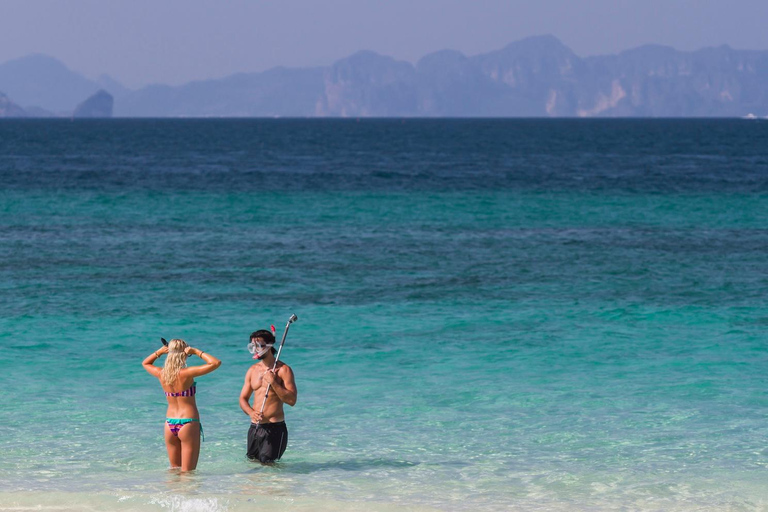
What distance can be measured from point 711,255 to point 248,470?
73.2 ft

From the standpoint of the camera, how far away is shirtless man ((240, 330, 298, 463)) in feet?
33.8

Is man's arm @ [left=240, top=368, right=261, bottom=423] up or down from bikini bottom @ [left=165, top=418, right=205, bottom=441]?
up

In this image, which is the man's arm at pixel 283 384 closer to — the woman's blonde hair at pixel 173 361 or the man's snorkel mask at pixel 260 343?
the man's snorkel mask at pixel 260 343

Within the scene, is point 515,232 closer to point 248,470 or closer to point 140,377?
point 140,377

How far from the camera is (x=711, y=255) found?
3030cm


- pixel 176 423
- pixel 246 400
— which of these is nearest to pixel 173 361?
pixel 176 423

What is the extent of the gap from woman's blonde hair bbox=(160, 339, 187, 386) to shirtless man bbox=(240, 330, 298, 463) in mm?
718

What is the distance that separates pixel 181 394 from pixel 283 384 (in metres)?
1.11

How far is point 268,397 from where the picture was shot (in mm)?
10875

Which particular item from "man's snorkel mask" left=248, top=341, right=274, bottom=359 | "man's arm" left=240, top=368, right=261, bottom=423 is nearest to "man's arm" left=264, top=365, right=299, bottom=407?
"man's snorkel mask" left=248, top=341, right=274, bottom=359

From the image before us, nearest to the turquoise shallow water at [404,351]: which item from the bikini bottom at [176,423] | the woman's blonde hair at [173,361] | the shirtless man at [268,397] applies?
A: the shirtless man at [268,397]

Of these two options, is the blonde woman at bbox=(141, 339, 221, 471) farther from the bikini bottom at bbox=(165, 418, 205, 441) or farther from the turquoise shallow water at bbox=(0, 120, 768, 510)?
the turquoise shallow water at bbox=(0, 120, 768, 510)

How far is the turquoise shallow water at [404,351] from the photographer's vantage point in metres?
11.5

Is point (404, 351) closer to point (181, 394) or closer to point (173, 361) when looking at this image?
point (181, 394)
